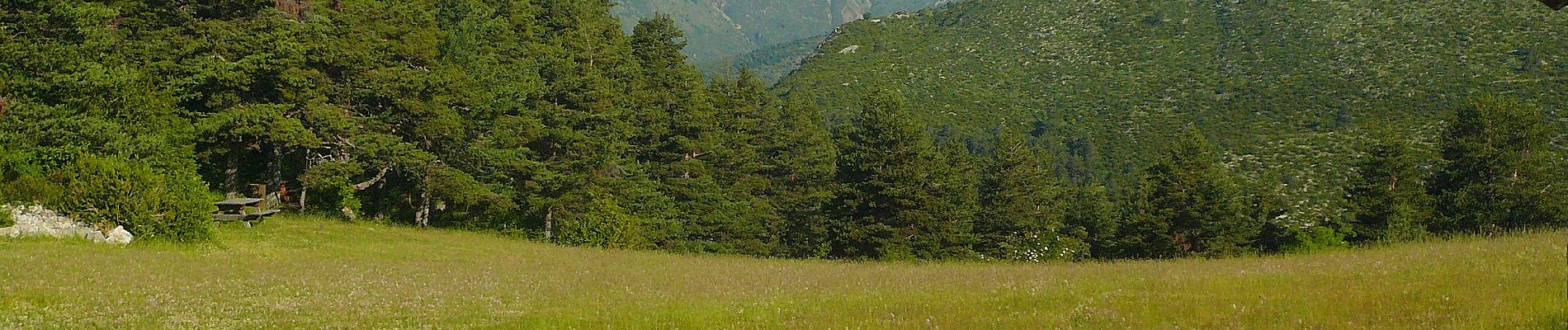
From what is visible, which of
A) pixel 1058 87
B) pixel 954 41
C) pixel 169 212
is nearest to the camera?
pixel 169 212

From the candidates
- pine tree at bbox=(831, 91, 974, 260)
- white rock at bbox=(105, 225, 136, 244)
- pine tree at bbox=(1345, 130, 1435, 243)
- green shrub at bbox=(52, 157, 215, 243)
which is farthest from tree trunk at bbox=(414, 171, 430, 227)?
pine tree at bbox=(1345, 130, 1435, 243)

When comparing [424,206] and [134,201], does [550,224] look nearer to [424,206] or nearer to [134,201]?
[424,206]

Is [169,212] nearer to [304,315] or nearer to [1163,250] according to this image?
[304,315]

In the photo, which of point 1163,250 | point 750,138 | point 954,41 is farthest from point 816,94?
point 1163,250

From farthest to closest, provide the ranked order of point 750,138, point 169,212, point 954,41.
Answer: point 954,41
point 750,138
point 169,212

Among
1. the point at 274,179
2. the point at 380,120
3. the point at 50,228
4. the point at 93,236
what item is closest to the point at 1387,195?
the point at 380,120

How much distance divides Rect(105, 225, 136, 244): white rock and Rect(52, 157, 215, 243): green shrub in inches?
9.6

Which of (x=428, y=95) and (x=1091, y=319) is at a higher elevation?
Result: (x=428, y=95)

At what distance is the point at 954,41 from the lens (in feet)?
582

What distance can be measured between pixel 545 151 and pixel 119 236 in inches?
971

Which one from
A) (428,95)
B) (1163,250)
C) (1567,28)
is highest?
(1567,28)

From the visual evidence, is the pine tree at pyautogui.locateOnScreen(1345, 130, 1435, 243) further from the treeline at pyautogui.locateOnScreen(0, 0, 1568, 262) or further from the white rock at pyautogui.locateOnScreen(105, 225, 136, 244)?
the white rock at pyautogui.locateOnScreen(105, 225, 136, 244)

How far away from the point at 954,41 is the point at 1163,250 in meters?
124

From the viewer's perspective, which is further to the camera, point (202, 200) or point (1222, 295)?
point (202, 200)
